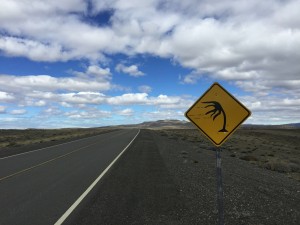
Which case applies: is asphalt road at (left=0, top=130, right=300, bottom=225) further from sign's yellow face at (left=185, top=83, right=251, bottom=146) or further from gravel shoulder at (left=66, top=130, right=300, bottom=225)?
sign's yellow face at (left=185, top=83, right=251, bottom=146)

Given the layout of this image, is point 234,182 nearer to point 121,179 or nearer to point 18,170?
point 121,179

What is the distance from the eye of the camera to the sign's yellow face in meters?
6.44

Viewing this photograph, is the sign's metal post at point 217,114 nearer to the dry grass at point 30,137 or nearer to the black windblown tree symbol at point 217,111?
the black windblown tree symbol at point 217,111

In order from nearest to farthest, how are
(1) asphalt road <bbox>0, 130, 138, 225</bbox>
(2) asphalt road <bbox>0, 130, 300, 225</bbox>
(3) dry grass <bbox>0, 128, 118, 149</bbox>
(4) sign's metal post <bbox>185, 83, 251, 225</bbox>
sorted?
(4) sign's metal post <bbox>185, 83, 251, 225</bbox>, (2) asphalt road <bbox>0, 130, 300, 225</bbox>, (1) asphalt road <bbox>0, 130, 138, 225</bbox>, (3) dry grass <bbox>0, 128, 118, 149</bbox>

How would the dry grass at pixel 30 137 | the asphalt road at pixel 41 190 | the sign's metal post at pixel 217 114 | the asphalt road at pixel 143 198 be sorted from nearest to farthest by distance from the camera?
the sign's metal post at pixel 217 114 → the asphalt road at pixel 143 198 → the asphalt road at pixel 41 190 → the dry grass at pixel 30 137

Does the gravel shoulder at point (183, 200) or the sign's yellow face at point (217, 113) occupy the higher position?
the sign's yellow face at point (217, 113)

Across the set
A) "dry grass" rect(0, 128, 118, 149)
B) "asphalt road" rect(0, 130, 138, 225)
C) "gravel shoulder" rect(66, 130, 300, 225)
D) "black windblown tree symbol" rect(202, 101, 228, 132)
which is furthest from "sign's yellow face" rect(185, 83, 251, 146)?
"dry grass" rect(0, 128, 118, 149)

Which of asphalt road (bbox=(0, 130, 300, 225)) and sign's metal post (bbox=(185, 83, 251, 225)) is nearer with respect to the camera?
sign's metal post (bbox=(185, 83, 251, 225))

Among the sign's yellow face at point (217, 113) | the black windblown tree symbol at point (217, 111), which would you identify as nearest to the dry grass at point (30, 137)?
the sign's yellow face at point (217, 113)

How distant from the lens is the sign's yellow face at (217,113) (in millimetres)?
6438

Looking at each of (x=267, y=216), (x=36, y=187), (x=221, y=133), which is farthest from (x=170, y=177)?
(x=221, y=133)

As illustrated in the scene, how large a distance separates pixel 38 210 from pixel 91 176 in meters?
5.64

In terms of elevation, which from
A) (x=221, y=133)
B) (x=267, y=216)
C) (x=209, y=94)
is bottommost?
(x=267, y=216)

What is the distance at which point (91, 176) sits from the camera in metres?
14.2
